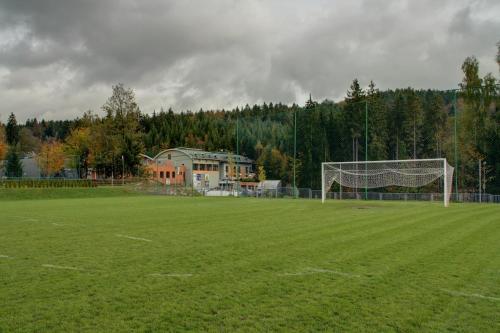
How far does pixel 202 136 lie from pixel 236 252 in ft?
358

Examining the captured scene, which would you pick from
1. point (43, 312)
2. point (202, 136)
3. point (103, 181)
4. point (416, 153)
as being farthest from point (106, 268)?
point (202, 136)

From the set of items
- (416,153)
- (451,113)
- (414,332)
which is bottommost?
(414,332)

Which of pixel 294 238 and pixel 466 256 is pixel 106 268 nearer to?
pixel 294 238

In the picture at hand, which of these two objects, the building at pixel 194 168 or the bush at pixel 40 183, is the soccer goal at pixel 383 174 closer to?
the bush at pixel 40 183

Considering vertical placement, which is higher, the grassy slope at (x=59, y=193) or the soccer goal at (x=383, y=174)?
the soccer goal at (x=383, y=174)

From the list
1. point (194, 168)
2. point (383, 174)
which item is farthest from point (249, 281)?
point (194, 168)

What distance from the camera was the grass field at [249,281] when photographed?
4.88 meters

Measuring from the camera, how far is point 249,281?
6.69m

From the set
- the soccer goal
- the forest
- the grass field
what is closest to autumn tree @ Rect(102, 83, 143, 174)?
the forest

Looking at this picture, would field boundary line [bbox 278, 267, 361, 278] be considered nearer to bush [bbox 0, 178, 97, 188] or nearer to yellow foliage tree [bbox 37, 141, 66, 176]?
bush [bbox 0, 178, 97, 188]

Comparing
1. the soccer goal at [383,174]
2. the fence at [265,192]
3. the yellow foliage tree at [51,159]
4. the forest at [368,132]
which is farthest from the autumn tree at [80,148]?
the soccer goal at [383,174]

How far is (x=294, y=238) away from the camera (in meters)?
11.6

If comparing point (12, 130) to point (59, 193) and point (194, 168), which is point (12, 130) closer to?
point (194, 168)

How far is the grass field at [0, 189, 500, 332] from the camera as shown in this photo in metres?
4.88
